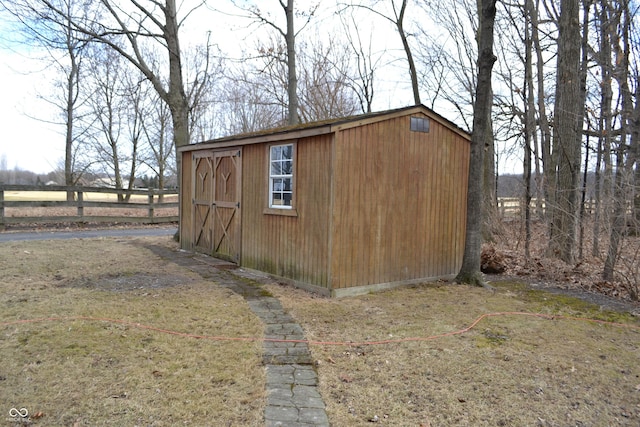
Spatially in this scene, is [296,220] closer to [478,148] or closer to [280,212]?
[280,212]

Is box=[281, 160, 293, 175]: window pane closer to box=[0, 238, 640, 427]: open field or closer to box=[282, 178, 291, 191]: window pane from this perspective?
box=[282, 178, 291, 191]: window pane

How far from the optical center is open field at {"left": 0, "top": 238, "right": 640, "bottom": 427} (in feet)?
10.8

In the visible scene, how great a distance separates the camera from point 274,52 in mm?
18656

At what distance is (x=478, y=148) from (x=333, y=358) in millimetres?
4739

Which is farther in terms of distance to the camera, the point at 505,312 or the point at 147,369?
the point at 505,312

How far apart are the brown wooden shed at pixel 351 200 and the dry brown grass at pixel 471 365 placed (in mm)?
854

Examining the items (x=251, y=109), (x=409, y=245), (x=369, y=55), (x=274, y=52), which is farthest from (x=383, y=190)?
(x=251, y=109)

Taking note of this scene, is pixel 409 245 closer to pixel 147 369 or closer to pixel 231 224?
pixel 231 224

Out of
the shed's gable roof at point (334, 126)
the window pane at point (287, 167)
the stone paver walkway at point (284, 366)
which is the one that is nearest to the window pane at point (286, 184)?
the window pane at point (287, 167)

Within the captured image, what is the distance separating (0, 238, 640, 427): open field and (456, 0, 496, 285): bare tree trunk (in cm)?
78

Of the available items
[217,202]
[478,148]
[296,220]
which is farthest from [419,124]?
[217,202]

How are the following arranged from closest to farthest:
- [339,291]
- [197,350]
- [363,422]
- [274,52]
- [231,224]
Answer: [363,422]
[197,350]
[339,291]
[231,224]
[274,52]

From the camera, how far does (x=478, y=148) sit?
7.58m

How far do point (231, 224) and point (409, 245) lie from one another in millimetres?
3607
